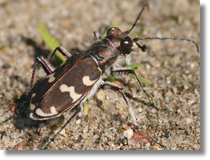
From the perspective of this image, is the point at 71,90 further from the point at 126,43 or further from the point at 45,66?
the point at 126,43

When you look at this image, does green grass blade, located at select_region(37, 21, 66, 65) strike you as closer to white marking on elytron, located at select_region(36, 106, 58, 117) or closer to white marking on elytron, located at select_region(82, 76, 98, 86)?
white marking on elytron, located at select_region(82, 76, 98, 86)

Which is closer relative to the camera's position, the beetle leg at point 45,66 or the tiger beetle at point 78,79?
the tiger beetle at point 78,79

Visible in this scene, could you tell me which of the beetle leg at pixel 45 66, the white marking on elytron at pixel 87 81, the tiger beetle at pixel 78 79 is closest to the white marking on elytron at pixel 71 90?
the tiger beetle at pixel 78 79

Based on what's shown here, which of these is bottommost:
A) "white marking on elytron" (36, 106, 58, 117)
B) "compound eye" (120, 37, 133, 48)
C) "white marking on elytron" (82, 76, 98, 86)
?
"white marking on elytron" (36, 106, 58, 117)

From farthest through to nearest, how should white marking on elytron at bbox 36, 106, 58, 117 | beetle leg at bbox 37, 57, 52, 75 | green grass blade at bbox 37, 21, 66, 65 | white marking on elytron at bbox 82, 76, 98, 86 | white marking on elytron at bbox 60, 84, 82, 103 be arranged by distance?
green grass blade at bbox 37, 21, 66, 65 → beetle leg at bbox 37, 57, 52, 75 → white marking on elytron at bbox 82, 76, 98, 86 → white marking on elytron at bbox 60, 84, 82, 103 → white marking on elytron at bbox 36, 106, 58, 117

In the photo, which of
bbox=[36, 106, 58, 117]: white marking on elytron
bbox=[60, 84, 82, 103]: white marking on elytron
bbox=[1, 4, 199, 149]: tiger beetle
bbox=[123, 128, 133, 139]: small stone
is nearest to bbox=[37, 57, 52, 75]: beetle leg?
bbox=[1, 4, 199, 149]: tiger beetle

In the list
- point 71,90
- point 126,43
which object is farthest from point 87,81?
point 126,43

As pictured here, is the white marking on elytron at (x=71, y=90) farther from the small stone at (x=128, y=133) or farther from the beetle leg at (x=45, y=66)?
the small stone at (x=128, y=133)
